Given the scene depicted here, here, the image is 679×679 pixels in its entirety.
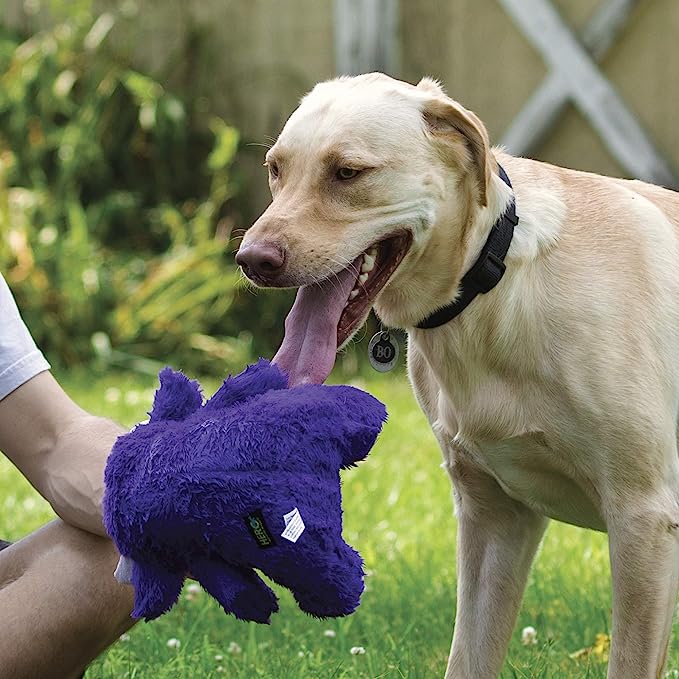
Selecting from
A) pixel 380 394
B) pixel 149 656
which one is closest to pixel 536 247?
pixel 149 656

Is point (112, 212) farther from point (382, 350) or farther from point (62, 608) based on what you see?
point (62, 608)

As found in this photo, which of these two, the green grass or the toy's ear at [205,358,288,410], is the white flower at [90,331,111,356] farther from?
the toy's ear at [205,358,288,410]

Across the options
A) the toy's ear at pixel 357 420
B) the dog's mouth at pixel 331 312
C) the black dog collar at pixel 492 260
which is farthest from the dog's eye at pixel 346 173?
the toy's ear at pixel 357 420

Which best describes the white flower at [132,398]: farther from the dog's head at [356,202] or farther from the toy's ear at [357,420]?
the toy's ear at [357,420]

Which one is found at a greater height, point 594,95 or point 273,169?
point 273,169

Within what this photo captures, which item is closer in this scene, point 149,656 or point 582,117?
point 149,656

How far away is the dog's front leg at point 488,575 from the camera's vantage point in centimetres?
277

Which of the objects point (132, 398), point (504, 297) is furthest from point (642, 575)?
point (132, 398)

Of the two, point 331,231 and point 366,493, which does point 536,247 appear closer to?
point 331,231

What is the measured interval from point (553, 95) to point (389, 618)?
4071mm

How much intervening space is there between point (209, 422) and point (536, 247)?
2.51 ft

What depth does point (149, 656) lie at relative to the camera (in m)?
Result: 3.10

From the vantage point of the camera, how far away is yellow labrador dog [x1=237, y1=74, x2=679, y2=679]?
7.91 feet

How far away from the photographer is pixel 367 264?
8.07 ft
